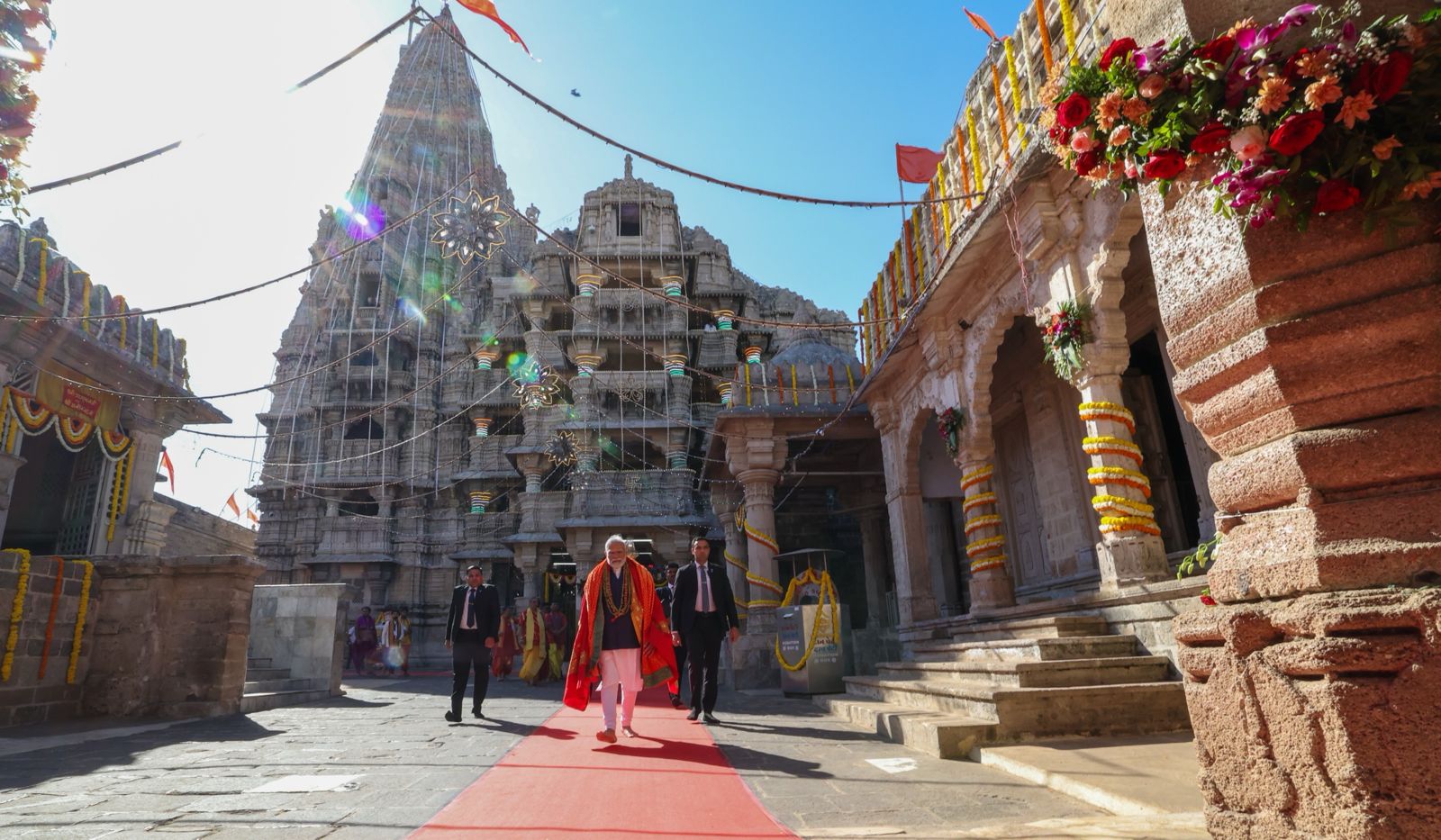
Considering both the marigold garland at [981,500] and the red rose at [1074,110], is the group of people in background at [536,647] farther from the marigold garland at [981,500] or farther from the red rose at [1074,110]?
the red rose at [1074,110]

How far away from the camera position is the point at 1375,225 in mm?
2107

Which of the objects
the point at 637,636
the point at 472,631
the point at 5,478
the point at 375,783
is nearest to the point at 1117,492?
the point at 637,636

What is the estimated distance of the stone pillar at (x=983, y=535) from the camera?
9.19m

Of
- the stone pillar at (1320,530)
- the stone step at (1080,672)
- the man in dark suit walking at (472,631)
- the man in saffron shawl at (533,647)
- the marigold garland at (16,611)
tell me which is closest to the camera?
the stone pillar at (1320,530)

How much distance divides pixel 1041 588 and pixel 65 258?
16447mm

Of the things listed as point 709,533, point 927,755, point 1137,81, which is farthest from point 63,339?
point 709,533

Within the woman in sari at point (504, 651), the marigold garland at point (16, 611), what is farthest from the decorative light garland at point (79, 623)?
the woman in sari at point (504, 651)

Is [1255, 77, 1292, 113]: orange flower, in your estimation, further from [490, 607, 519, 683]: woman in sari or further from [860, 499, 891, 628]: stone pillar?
[490, 607, 519, 683]: woman in sari

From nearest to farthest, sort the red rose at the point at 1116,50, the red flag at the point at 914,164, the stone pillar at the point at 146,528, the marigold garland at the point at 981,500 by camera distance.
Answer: the red rose at the point at 1116,50
the marigold garland at the point at 981,500
the red flag at the point at 914,164
the stone pillar at the point at 146,528

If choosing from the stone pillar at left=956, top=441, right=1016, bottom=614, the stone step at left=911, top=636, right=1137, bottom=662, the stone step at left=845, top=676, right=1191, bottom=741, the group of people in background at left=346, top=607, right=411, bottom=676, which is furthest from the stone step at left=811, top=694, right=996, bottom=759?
the group of people in background at left=346, top=607, right=411, bottom=676

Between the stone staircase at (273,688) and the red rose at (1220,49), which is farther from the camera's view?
the stone staircase at (273,688)

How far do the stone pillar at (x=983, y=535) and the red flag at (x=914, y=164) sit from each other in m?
4.41

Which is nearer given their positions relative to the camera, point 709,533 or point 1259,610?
point 1259,610

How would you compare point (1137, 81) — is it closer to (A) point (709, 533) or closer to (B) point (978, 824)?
(B) point (978, 824)
